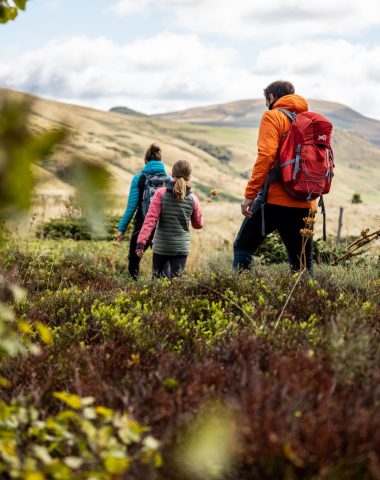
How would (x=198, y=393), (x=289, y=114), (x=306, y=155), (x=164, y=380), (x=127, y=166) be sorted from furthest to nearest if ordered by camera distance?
(x=127, y=166), (x=289, y=114), (x=306, y=155), (x=164, y=380), (x=198, y=393)

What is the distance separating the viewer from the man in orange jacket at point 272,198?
5242 millimetres

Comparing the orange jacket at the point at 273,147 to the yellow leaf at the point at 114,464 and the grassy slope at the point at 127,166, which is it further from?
the yellow leaf at the point at 114,464

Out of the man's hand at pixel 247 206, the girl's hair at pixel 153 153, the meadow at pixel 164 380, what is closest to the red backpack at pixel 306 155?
the man's hand at pixel 247 206

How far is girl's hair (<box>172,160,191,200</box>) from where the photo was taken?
666 centimetres

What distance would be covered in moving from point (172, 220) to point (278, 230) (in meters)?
1.69

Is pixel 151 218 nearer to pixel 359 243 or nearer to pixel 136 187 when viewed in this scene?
pixel 136 187

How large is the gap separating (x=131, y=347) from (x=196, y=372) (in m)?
0.62

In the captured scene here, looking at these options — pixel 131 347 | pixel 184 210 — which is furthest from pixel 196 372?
pixel 184 210

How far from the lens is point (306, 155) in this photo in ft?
16.9

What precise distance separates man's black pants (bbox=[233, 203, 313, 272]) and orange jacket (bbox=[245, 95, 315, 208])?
87mm

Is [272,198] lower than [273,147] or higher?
lower

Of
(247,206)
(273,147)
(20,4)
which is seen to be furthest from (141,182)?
(20,4)

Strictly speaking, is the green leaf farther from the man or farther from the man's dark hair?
the man

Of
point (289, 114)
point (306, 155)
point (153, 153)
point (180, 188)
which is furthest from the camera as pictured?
point (153, 153)
